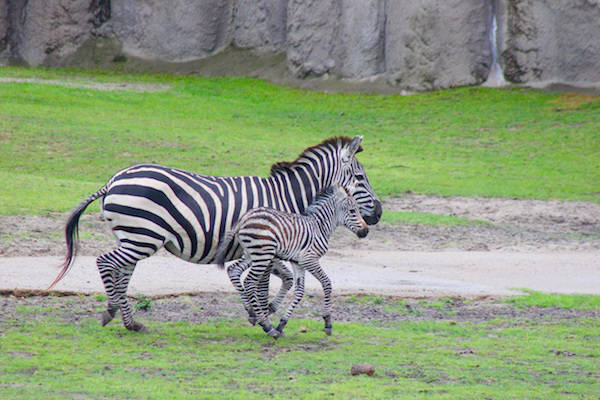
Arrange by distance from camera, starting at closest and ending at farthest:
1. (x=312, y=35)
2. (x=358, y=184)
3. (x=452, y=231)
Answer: (x=358, y=184) → (x=452, y=231) → (x=312, y=35)

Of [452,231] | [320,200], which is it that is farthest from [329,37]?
[320,200]

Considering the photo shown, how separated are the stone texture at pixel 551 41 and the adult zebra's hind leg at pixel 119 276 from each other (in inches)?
754

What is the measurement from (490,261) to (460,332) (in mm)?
4294

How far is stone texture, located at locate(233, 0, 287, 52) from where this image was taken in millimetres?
30141

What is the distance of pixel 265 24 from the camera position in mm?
30109

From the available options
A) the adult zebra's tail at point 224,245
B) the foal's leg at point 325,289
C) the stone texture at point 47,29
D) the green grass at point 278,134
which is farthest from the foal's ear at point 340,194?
the stone texture at point 47,29

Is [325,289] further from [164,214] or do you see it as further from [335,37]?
[335,37]

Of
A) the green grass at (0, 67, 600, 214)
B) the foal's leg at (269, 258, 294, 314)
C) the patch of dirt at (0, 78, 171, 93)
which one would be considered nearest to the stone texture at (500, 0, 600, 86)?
the green grass at (0, 67, 600, 214)

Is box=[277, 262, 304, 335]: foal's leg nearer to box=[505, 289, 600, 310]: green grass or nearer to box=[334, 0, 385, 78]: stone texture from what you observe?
box=[505, 289, 600, 310]: green grass

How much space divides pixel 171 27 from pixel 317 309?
21515mm

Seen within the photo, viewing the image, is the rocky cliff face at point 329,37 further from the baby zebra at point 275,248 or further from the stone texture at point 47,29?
the baby zebra at point 275,248

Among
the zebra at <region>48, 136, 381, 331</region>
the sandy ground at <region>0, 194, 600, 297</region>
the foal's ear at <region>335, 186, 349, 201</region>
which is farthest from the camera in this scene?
the sandy ground at <region>0, 194, 600, 297</region>

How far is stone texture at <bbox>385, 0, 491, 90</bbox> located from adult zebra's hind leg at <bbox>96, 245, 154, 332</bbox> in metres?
19.1

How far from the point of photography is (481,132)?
23.9m
